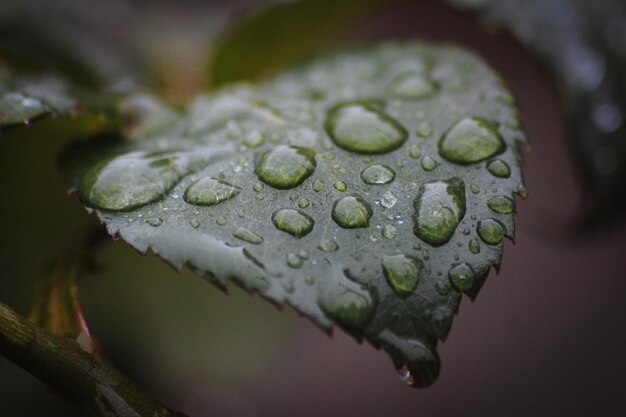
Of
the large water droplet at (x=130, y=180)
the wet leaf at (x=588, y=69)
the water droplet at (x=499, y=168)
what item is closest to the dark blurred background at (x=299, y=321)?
the wet leaf at (x=588, y=69)

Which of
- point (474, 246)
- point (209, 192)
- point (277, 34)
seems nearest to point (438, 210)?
point (474, 246)

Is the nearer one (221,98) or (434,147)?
(434,147)

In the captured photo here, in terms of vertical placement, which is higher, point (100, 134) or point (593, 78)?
point (593, 78)

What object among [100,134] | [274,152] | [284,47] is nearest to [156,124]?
[100,134]

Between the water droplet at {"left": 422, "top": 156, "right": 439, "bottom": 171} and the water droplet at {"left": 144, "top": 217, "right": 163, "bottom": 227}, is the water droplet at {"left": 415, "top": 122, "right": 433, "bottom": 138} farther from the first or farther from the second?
the water droplet at {"left": 144, "top": 217, "right": 163, "bottom": 227}

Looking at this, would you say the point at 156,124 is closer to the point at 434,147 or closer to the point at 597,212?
the point at 434,147

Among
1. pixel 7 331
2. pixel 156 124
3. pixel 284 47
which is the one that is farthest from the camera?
pixel 284 47
